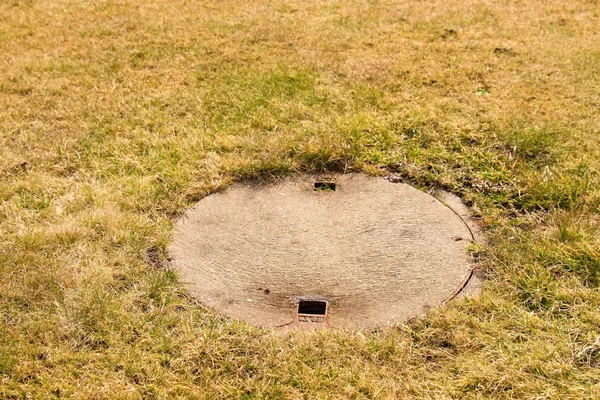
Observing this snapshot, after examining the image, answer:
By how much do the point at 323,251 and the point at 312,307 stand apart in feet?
1.32

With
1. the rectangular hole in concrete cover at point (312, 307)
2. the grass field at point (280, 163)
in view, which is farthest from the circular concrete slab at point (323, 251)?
the grass field at point (280, 163)

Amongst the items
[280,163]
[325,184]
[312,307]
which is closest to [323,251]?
[312,307]

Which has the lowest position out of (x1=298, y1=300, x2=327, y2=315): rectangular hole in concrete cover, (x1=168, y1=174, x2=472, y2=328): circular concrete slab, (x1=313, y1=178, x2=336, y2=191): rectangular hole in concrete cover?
(x1=298, y1=300, x2=327, y2=315): rectangular hole in concrete cover

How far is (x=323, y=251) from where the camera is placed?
3.26m

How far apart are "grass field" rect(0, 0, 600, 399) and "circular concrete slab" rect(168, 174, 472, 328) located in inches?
4.7

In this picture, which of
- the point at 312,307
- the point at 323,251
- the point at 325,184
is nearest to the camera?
the point at 312,307

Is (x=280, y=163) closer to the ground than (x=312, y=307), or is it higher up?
higher up

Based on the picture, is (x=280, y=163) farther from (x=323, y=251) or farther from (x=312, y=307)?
(x=312, y=307)

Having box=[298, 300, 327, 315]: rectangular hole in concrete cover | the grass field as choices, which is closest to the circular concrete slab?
box=[298, 300, 327, 315]: rectangular hole in concrete cover

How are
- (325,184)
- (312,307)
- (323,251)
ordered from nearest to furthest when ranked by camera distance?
(312,307)
(323,251)
(325,184)

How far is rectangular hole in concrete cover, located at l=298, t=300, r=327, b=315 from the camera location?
2938 millimetres

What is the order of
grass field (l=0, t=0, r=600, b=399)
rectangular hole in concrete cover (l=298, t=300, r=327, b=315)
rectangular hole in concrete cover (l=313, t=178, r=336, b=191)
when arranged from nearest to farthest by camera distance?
grass field (l=0, t=0, r=600, b=399), rectangular hole in concrete cover (l=298, t=300, r=327, b=315), rectangular hole in concrete cover (l=313, t=178, r=336, b=191)

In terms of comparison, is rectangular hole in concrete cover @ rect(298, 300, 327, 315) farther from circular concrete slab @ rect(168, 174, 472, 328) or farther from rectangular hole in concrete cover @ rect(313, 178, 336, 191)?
rectangular hole in concrete cover @ rect(313, 178, 336, 191)

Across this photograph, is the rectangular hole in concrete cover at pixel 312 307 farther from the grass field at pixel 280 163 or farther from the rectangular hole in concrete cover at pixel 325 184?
the rectangular hole in concrete cover at pixel 325 184
